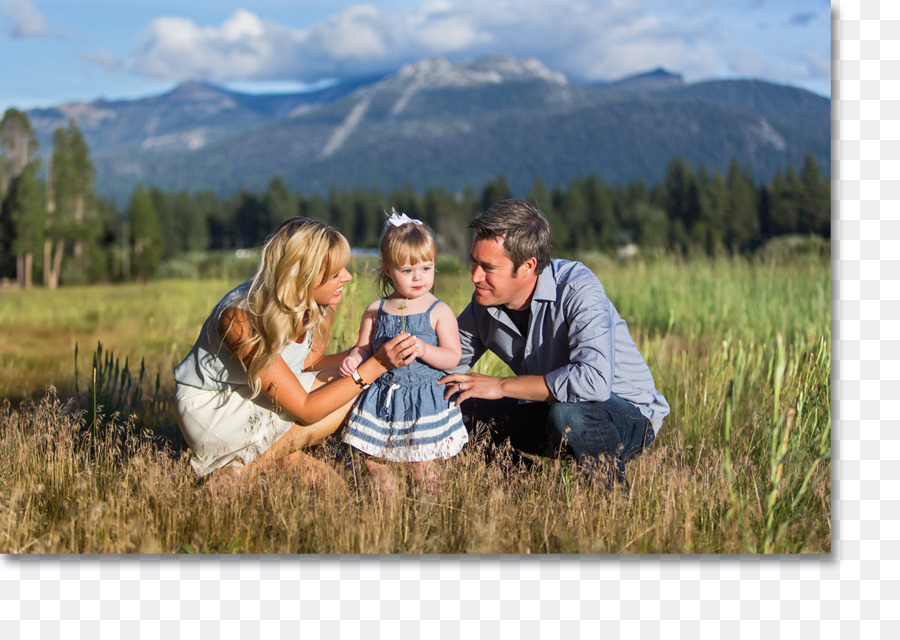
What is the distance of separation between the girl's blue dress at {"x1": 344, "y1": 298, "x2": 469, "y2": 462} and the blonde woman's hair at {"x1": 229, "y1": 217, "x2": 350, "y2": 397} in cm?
41

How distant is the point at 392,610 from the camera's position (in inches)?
107

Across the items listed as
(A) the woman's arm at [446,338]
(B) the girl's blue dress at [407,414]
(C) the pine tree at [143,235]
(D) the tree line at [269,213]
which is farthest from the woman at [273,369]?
(C) the pine tree at [143,235]

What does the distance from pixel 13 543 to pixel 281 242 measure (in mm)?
1521

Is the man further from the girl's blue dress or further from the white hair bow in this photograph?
the white hair bow

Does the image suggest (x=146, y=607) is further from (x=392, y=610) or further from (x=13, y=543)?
(x=392, y=610)

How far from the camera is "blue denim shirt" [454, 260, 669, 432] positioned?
9.99ft

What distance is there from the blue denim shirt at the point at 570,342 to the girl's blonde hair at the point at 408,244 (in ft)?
1.84

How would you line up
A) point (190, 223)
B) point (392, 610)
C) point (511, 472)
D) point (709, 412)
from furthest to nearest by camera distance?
1. point (190, 223)
2. point (709, 412)
3. point (511, 472)
4. point (392, 610)

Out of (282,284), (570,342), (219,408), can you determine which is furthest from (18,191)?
(570,342)

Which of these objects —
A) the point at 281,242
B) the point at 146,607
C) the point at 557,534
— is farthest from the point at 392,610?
the point at 281,242

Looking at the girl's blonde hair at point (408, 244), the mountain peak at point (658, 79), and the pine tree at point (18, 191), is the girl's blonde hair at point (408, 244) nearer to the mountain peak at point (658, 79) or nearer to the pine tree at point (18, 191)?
the mountain peak at point (658, 79)

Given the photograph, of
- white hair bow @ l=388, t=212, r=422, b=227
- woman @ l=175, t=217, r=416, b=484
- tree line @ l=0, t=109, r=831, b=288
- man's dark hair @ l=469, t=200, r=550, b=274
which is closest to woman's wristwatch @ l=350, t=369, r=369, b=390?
woman @ l=175, t=217, r=416, b=484

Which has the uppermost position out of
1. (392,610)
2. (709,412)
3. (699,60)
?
(699,60)

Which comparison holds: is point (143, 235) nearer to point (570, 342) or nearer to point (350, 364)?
point (350, 364)
